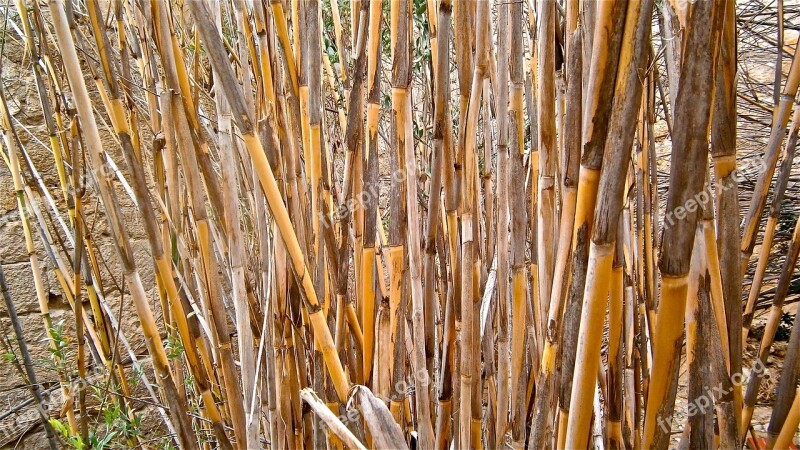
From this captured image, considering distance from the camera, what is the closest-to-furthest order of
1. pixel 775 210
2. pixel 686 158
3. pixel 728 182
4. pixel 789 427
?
pixel 686 158 < pixel 728 182 < pixel 789 427 < pixel 775 210

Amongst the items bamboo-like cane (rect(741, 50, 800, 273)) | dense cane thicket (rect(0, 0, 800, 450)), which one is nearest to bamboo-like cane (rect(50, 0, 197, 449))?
dense cane thicket (rect(0, 0, 800, 450))

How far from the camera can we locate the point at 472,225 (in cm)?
61

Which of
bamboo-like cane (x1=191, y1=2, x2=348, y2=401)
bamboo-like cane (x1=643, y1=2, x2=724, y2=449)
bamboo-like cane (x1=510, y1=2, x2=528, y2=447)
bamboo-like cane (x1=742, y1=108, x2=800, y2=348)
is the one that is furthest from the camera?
bamboo-like cane (x1=742, y1=108, x2=800, y2=348)

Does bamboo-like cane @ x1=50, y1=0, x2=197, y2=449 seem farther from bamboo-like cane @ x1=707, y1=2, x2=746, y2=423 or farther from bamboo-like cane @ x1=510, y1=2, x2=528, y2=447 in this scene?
bamboo-like cane @ x1=707, y1=2, x2=746, y2=423

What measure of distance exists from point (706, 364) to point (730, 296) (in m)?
0.12

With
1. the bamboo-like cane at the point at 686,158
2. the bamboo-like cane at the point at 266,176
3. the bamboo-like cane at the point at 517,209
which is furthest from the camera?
the bamboo-like cane at the point at 517,209

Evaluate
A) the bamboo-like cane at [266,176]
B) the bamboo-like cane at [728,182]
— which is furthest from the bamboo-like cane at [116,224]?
the bamboo-like cane at [728,182]

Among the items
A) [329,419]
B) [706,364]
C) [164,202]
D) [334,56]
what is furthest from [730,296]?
[334,56]

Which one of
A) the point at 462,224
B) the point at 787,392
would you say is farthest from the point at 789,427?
the point at 462,224

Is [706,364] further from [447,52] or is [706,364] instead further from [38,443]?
[38,443]

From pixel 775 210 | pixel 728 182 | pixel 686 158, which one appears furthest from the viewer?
pixel 775 210

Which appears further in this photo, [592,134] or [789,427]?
[789,427]

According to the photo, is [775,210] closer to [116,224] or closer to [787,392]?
[787,392]

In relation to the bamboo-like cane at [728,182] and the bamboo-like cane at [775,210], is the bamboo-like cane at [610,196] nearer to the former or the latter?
the bamboo-like cane at [728,182]
